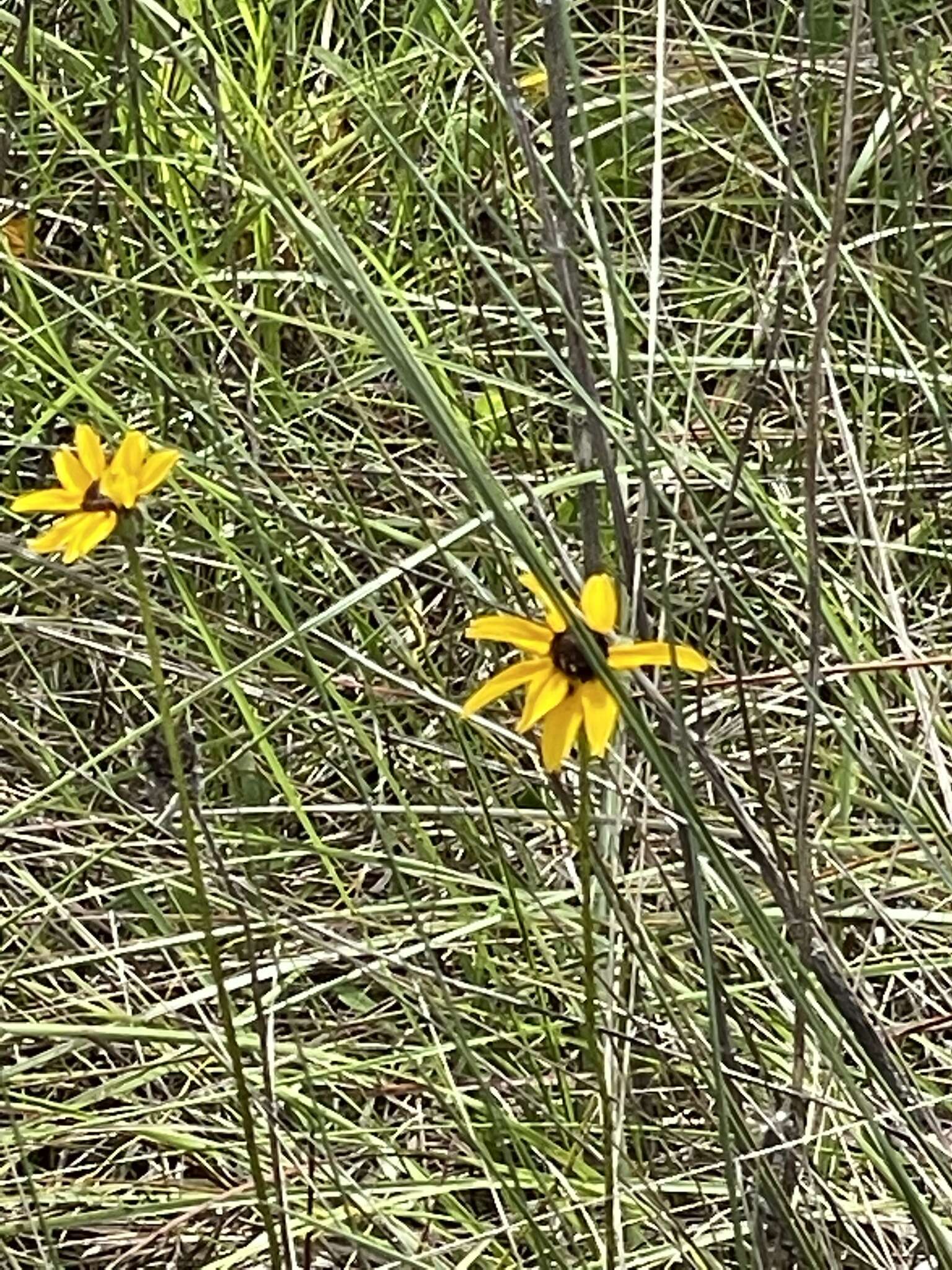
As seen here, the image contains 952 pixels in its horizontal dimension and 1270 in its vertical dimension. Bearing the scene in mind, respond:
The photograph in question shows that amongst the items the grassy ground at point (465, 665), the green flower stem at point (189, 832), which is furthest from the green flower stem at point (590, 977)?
the green flower stem at point (189, 832)

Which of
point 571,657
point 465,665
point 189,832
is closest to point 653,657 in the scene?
point 571,657

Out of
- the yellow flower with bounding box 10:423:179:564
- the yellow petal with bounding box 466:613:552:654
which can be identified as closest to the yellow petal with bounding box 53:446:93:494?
the yellow flower with bounding box 10:423:179:564

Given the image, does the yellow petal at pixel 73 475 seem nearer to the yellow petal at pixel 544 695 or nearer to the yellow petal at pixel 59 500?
the yellow petal at pixel 59 500

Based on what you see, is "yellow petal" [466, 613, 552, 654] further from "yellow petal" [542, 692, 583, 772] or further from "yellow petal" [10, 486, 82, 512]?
"yellow petal" [10, 486, 82, 512]

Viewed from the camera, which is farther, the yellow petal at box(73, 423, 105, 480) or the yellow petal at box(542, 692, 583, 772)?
the yellow petal at box(73, 423, 105, 480)

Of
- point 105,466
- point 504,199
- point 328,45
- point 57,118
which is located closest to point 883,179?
point 504,199
